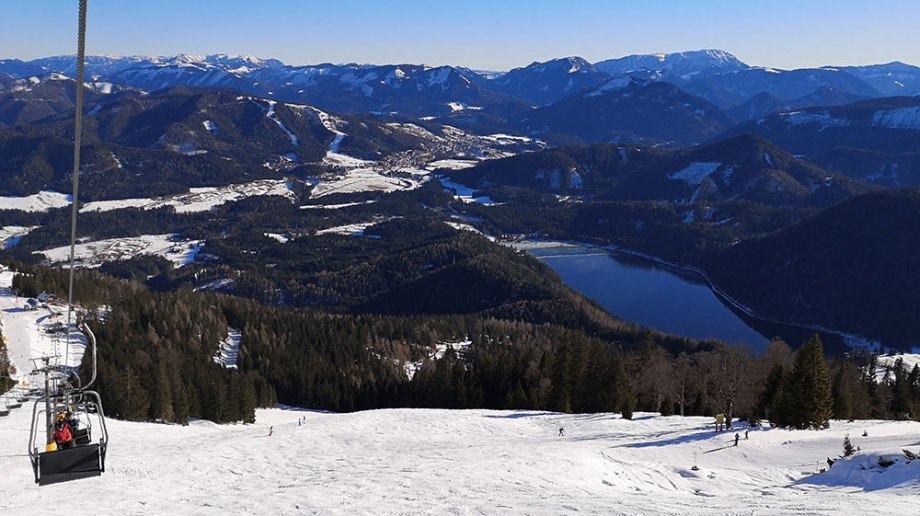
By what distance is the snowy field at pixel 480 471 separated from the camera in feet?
102

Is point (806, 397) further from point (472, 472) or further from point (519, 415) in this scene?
point (472, 472)

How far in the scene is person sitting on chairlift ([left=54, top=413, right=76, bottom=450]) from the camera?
23562 millimetres

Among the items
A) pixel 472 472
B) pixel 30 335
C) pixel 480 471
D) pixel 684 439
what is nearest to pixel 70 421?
pixel 472 472

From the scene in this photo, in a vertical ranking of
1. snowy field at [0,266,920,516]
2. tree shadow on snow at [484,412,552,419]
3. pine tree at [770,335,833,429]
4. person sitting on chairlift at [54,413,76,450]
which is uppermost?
person sitting on chairlift at [54,413,76,450]

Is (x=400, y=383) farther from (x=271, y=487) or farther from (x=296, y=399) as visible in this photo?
(x=271, y=487)

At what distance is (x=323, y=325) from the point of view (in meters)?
142

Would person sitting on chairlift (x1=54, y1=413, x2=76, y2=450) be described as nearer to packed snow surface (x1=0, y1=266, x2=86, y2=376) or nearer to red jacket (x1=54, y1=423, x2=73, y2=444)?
red jacket (x1=54, y1=423, x2=73, y2=444)

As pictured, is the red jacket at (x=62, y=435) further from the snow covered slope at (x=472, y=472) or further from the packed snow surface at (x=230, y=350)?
the packed snow surface at (x=230, y=350)

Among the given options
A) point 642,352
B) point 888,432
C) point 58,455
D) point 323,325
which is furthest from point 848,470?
point 323,325

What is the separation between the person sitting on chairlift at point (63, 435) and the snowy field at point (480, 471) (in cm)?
995

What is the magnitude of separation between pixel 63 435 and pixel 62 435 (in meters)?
0.04

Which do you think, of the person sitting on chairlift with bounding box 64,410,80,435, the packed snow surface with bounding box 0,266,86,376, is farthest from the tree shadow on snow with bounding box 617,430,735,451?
the packed snow surface with bounding box 0,266,86,376

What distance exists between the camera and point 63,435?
23719mm

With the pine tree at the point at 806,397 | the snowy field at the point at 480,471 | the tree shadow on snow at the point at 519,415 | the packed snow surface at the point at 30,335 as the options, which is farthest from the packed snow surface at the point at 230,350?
the pine tree at the point at 806,397
